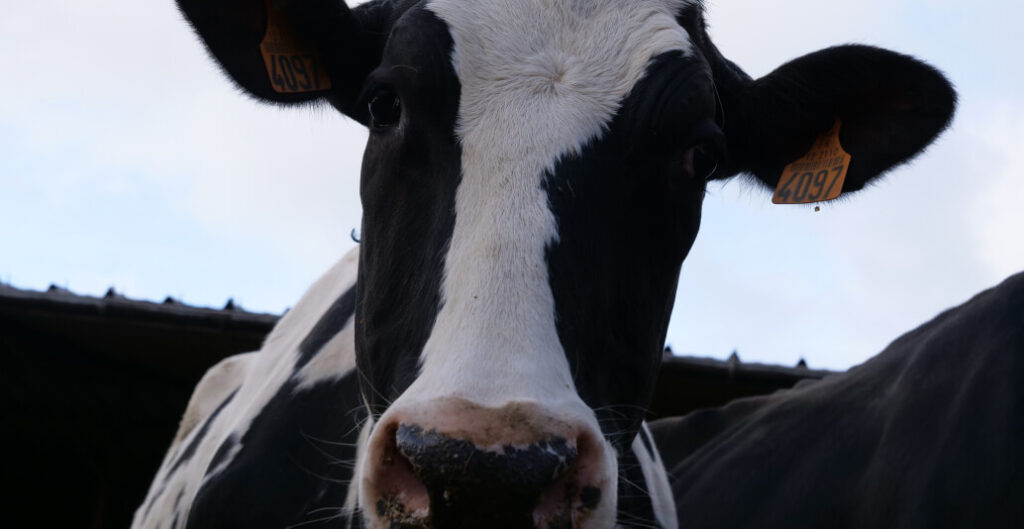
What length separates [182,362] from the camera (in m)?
7.74

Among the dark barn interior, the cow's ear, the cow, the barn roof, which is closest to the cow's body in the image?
the cow

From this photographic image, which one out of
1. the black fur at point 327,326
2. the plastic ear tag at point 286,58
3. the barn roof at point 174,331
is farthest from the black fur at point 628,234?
the barn roof at point 174,331

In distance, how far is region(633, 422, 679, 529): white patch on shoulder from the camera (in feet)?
12.0

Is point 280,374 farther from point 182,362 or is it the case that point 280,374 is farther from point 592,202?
point 182,362

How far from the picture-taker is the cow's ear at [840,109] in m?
3.20

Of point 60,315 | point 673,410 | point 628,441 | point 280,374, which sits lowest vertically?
point 673,410

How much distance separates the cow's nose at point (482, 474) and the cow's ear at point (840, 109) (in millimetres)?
1669

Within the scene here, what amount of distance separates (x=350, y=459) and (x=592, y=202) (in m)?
1.27

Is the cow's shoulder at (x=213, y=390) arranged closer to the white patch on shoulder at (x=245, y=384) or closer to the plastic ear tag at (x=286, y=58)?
the white patch on shoulder at (x=245, y=384)

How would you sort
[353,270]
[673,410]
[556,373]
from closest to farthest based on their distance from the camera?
[556,373] → [353,270] → [673,410]

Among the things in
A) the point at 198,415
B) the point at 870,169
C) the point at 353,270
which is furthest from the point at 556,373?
the point at 198,415

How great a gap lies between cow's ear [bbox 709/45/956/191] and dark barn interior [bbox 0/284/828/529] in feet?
11.5

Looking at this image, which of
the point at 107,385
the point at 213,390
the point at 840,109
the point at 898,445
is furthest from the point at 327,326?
the point at 107,385

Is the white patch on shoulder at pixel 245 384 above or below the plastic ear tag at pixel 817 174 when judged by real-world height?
below
